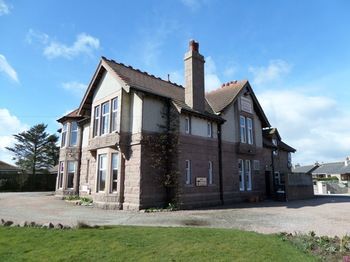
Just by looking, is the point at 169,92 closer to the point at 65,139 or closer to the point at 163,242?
the point at 65,139

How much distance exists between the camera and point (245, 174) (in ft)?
76.0

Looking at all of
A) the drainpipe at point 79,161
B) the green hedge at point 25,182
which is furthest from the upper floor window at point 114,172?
the green hedge at point 25,182

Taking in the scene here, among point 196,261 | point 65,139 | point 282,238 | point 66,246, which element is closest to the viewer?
point 196,261

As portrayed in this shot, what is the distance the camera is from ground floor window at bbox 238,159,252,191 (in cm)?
2259

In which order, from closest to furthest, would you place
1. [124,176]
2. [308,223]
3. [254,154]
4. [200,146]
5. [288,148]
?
[308,223]
[124,176]
[200,146]
[254,154]
[288,148]

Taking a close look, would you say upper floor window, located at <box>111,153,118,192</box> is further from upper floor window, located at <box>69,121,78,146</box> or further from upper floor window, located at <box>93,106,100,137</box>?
upper floor window, located at <box>69,121,78,146</box>

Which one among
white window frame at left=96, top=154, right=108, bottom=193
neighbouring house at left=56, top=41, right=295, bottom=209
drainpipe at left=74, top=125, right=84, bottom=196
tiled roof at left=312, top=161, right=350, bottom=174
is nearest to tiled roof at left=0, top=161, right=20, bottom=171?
neighbouring house at left=56, top=41, right=295, bottom=209

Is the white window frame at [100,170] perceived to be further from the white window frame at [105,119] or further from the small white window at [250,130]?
the small white window at [250,130]

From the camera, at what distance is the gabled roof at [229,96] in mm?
22097

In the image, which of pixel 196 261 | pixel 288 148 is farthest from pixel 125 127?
pixel 288 148

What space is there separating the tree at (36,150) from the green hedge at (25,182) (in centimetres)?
1366

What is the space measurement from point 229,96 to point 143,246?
1714 cm

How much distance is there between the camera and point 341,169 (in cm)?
6244

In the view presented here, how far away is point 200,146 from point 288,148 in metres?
16.8
